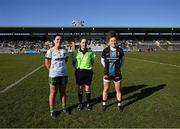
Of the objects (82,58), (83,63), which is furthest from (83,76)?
(82,58)

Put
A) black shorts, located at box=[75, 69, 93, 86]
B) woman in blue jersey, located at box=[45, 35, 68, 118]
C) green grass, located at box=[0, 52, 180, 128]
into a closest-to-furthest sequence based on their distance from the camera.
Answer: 1. green grass, located at box=[0, 52, 180, 128]
2. woman in blue jersey, located at box=[45, 35, 68, 118]
3. black shorts, located at box=[75, 69, 93, 86]

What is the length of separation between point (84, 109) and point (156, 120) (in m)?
1.97

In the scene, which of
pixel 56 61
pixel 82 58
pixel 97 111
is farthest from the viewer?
pixel 82 58

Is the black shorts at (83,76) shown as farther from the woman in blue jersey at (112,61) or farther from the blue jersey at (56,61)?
the blue jersey at (56,61)

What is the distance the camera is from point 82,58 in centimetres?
782

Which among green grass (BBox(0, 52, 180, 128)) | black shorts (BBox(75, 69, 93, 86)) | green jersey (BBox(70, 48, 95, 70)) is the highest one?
green jersey (BBox(70, 48, 95, 70))

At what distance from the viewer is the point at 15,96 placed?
989 centimetres

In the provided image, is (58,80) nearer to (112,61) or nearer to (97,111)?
(97,111)

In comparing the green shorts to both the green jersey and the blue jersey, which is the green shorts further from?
the green jersey

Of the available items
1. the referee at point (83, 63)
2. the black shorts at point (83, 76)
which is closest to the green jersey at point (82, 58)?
the referee at point (83, 63)

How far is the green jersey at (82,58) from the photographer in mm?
7801

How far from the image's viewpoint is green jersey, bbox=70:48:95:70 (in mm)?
7801

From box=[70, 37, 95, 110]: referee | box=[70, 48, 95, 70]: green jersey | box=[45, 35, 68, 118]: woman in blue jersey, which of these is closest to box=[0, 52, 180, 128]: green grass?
box=[45, 35, 68, 118]: woman in blue jersey

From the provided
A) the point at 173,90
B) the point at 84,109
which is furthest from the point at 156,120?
the point at 173,90
